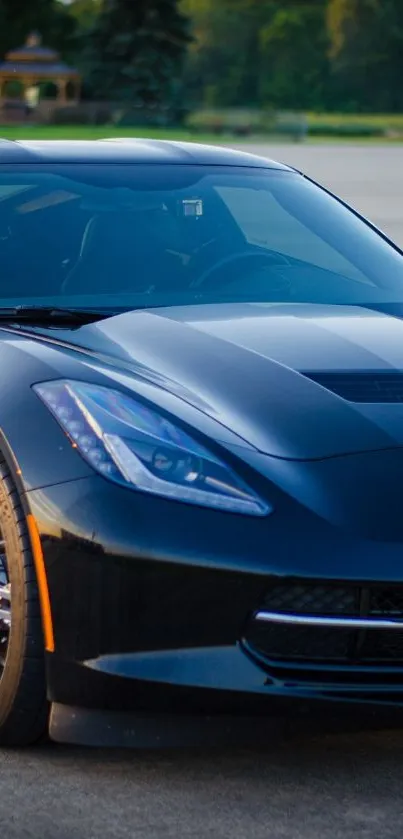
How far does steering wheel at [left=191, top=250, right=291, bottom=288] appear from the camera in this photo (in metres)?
4.83

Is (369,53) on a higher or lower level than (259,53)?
higher

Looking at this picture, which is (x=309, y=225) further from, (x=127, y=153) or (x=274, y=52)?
(x=274, y=52)

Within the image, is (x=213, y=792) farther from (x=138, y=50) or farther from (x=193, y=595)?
(x=138, y=50)

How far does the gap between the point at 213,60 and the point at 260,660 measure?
487 ft

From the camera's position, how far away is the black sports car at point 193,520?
132 inches

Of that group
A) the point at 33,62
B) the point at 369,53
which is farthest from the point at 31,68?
the point at 369,53

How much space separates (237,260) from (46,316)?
0.83 metres

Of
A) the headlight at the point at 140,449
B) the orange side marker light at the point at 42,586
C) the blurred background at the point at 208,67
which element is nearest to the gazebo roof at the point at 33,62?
the blurred background at the point at 208,67

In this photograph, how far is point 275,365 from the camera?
3910 millimetres

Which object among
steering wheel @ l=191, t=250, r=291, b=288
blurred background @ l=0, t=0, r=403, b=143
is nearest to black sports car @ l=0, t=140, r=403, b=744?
steering wheel @ l=191, t=250, r=291, b=288

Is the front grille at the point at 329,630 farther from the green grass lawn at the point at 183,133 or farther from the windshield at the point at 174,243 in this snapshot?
the green grass lawn at the point at 183,133

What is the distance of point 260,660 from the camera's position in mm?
3404

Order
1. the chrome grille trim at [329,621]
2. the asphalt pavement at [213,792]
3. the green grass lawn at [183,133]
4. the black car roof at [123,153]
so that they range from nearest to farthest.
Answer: the asphalt pavement at [213,792] < the chrome grille trim at [329,621] < the black car roof at [123,153] < the green grass lawn at [183,133]

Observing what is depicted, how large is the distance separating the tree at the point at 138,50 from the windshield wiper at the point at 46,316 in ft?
338
